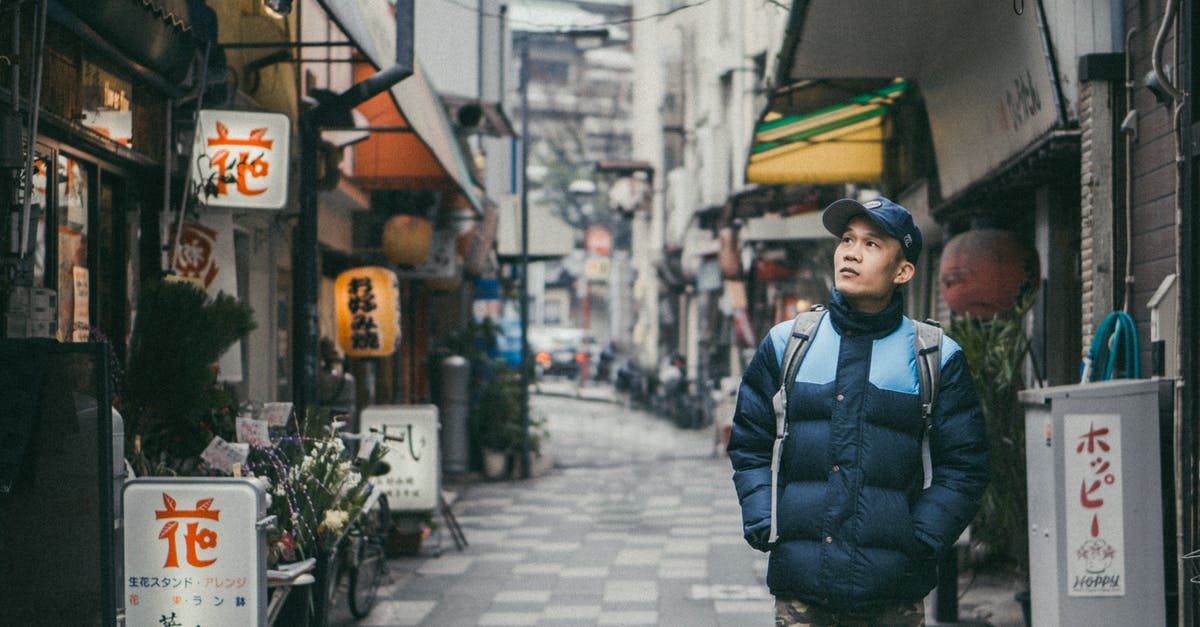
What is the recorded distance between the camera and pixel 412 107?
11242mm

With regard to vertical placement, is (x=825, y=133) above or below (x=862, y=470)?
above

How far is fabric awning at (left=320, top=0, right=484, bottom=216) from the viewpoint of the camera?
10203 mm

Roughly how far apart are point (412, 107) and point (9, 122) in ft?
18.5

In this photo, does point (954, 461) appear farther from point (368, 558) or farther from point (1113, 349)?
point (368, 558)

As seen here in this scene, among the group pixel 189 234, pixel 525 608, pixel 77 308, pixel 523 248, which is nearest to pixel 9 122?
pixel 77 308

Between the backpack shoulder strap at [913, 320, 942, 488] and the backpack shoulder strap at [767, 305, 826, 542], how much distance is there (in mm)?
326

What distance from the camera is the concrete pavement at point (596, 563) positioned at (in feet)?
31.1

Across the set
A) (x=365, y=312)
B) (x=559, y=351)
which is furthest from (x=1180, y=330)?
(x=559, y=351)

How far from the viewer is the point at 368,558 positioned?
31.0ft

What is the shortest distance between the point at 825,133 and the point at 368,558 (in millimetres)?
7628

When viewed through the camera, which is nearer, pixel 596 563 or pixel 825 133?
pixel 596 563

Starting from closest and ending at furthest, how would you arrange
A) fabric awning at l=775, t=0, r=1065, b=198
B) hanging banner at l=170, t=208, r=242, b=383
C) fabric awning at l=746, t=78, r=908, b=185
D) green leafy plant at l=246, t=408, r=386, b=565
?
green leafy plant at l=246, t=408, r=386, b=565 → fabric awning at l=775, t=0, r=1065, b=198 → hanging banner at l=170, t=208, r=242, b=383 → fabric awning at l=746, t=78, r=908, b=185

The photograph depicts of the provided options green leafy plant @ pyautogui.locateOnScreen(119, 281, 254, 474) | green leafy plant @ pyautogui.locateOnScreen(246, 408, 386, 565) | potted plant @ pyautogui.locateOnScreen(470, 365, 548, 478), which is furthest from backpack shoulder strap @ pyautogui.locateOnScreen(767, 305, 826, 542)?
potted plant @ pyautogui.locateOnScreen(470, 365, 548, 478)

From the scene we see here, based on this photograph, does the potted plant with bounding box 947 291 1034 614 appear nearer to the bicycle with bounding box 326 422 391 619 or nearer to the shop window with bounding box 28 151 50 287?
the bicycle with bounding box 326 422 391 619
